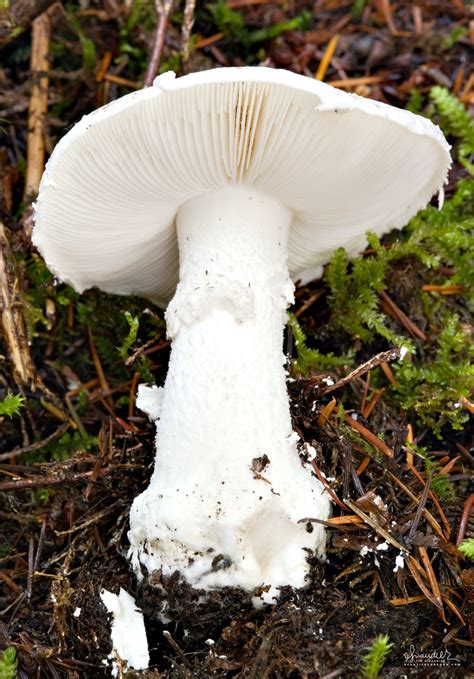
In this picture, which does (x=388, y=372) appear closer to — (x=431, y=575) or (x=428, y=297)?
(x=428, y=297)

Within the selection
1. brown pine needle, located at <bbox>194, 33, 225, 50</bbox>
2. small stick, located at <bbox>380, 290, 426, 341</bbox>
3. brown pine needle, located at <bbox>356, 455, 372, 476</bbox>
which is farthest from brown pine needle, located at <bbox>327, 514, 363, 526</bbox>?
brown pine needle, located at <bbox>194, 33, 225, 50</bbox>

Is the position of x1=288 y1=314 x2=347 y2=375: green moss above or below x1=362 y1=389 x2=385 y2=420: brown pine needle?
above

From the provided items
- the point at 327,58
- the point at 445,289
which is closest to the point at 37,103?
the point at 327,58

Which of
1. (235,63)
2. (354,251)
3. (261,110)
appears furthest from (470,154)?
(261,110)

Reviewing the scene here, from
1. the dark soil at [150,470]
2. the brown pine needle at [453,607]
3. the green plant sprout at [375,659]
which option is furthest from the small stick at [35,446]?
the brown pine needle at [453,607]

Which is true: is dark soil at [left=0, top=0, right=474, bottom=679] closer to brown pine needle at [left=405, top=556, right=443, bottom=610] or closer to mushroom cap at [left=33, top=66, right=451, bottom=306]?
brown pine needle at [left=405, top=556, right=443, bottom=610]

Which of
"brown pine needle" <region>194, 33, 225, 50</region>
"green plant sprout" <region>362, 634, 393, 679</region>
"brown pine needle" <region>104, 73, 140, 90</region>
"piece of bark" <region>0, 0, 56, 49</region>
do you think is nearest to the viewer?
"green plant sprout" <region>362, 634, 393, 679</region>

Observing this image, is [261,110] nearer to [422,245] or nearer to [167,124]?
[167,124]
